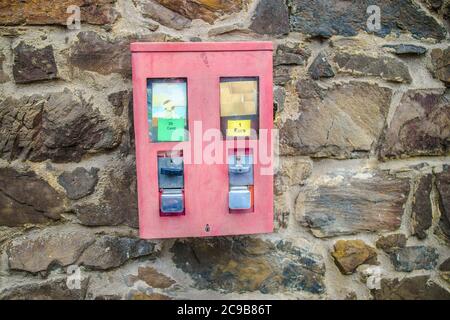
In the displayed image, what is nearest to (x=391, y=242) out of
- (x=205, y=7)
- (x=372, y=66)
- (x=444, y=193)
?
(x=444, y=193)

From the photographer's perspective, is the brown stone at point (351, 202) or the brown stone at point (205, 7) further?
the brown stone at point (351, 202)

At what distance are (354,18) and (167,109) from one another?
69 centimetres

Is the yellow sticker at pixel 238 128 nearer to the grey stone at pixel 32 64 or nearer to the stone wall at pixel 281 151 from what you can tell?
the stone wall at pixel 281 151

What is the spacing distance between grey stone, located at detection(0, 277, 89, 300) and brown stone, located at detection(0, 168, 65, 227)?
192 mm

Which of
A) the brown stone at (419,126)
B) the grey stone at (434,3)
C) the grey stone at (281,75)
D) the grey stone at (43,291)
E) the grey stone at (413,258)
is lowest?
the grey stone at (43,291)

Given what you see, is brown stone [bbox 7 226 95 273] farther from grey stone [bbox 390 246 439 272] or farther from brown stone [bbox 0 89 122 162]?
grey stone [bbox 390 246 439 272]

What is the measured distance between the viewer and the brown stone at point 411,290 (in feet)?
4.93

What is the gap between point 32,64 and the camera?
131cm

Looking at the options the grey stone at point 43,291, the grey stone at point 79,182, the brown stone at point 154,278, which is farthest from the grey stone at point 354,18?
the grey stone at point 43,291

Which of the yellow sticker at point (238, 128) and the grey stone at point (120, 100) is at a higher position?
the grey stone at point (120, 100)

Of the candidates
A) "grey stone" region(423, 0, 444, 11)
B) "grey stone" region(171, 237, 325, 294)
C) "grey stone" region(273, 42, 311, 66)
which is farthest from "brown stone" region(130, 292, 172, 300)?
"grey stone" region(423, 0, 444, 11)

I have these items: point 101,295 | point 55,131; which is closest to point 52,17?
point 55,131

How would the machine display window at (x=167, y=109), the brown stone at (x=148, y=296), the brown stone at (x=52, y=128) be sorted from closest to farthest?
the machine display window at (x=167, y=109) → the brown stone at (x=52, y=128) → the brown stone at (x=148, y=296)

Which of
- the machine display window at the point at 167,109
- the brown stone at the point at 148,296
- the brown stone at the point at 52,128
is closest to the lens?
the machine display window at the point at 167,109
